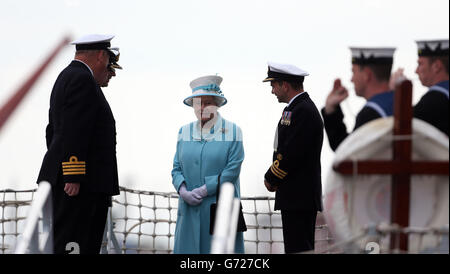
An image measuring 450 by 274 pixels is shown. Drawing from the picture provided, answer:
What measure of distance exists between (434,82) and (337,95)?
3.19 feet

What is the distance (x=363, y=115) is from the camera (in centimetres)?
423

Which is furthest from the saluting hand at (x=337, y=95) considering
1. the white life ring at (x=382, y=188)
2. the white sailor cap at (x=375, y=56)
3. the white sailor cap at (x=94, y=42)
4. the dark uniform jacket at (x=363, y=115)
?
the white sailor cap at (x=94, y=42)

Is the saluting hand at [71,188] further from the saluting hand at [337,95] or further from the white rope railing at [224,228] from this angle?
the white rope railing at [224,228]

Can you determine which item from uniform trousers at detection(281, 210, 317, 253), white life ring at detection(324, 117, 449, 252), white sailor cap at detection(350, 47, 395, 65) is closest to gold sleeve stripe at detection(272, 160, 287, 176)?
uniform trousers at detection(281, 210, 317, 253)

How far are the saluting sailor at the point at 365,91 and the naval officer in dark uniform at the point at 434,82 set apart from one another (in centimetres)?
48

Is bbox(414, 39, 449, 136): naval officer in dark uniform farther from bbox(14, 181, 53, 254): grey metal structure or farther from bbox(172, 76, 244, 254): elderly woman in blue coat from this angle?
bbox(172, 76, 244, 254): elderly woman in blue coat

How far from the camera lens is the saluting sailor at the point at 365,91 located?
4.20 m

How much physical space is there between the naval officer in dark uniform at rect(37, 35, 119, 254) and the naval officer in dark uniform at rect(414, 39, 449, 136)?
7.69ft

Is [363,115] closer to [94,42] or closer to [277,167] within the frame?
[277,167]

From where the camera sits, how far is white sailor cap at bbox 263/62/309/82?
690 centimetres

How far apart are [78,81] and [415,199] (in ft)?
10.2

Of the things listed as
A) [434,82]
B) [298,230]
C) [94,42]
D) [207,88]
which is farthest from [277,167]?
[434,82]
